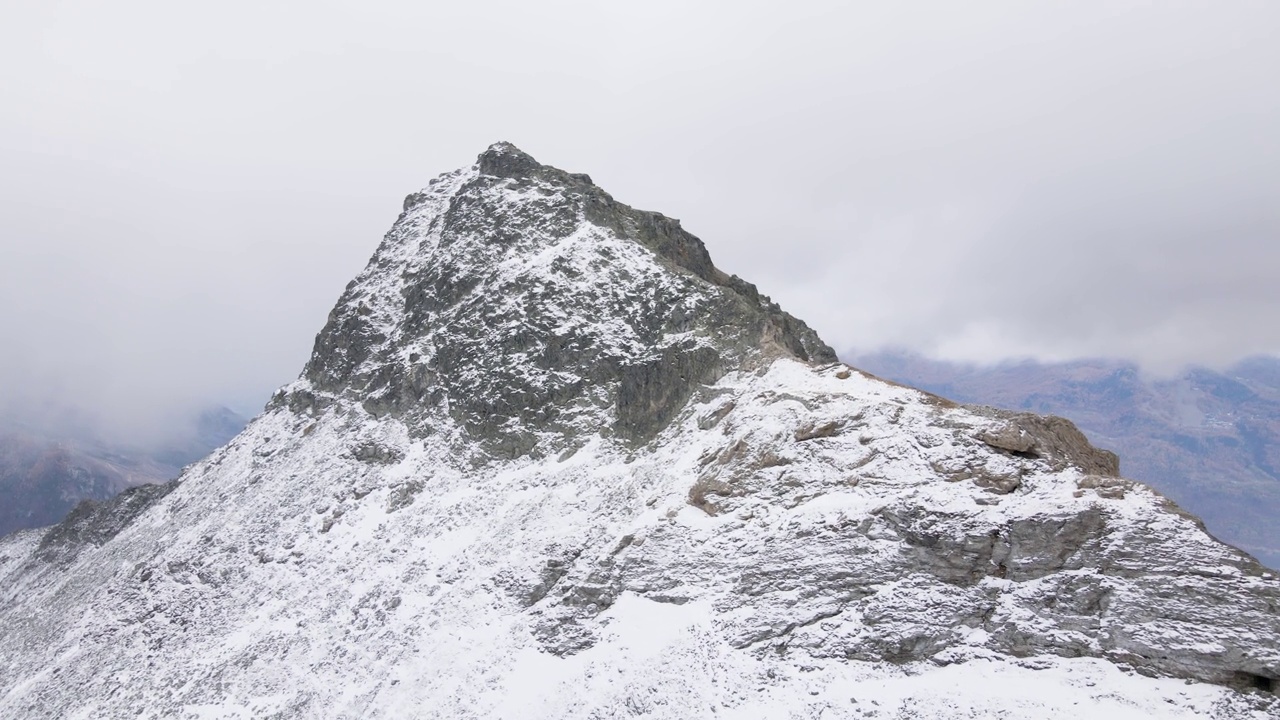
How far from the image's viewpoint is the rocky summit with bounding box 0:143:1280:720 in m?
21.6

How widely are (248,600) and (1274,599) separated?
151 feet

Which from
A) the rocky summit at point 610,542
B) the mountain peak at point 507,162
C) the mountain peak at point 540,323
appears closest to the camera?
the rocky summit at point 610,542

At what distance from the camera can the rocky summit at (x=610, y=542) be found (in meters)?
21.6

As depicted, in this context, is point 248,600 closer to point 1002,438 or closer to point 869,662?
point 869,662

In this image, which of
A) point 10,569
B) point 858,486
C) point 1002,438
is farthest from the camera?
point 10,569

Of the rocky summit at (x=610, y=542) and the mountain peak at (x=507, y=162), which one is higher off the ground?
the mountain peak at (x=507, y=162)

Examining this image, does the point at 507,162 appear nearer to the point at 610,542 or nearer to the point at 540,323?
the point at 540,323

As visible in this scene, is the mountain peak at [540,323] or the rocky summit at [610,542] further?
the mountain peak at [540,323]

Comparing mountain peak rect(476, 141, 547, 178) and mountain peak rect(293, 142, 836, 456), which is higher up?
mountain peak rect(476, 141, 547, 178)

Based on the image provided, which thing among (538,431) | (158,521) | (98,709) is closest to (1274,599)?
(538,431)

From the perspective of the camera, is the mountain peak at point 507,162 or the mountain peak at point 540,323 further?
the mountain peak at point 507,162

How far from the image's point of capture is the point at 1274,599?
63.1 feet

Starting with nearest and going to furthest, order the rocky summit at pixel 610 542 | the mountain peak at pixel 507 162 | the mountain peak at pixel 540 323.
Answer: the rocky summit at pixel 610 542
the mountain peak at pixel 540 323
the mountain peak at pixel 507 162

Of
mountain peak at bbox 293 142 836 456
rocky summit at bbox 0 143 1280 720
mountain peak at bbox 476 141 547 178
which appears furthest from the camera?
mountain peak at bbox 476 141 547 178
